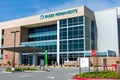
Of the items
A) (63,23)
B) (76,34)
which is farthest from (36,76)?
(63,23)

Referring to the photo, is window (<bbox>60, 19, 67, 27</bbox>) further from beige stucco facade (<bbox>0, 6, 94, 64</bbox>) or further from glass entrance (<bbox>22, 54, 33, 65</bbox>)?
glass entrance (<bbox>22, 54, 33, 65</bbox>)

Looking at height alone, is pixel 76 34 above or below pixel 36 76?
above

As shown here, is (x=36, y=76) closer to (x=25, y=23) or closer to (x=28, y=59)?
(x=28, y=59)

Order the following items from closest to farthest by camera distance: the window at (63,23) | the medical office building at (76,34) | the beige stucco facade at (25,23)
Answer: the medical office building at (76,34)
the beige stucco facade at (25,23)
the window at (63,23)

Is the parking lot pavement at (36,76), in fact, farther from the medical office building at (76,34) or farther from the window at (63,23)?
the window at (63,23)

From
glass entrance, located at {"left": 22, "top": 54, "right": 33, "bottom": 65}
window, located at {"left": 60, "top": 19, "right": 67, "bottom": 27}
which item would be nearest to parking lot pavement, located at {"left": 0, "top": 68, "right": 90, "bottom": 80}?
window, located at {"left": 60, "top": 19, "right": 67, "bottom": 27}

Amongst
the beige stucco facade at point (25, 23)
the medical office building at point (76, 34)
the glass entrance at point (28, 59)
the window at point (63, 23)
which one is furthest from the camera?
the glass entrance at point (28, 59)

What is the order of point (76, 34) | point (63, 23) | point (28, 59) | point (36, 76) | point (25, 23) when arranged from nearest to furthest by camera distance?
1. point (36, 76)
2. point (76, 34)
3. point (63, 23)
4. point (28, 59)
5. point (25, 23)


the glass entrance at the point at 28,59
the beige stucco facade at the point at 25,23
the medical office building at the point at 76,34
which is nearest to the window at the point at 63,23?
the medical office building at the point at 76,34

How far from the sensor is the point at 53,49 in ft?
219

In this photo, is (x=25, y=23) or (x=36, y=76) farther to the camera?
(x=25, y=23)

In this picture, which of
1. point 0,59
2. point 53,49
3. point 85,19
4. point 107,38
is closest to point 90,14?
point 85,19

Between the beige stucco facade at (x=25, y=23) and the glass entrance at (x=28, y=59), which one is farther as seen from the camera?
the glass entrance at (x=28, y=59)

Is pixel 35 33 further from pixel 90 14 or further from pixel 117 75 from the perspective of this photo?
pixel 117 75
